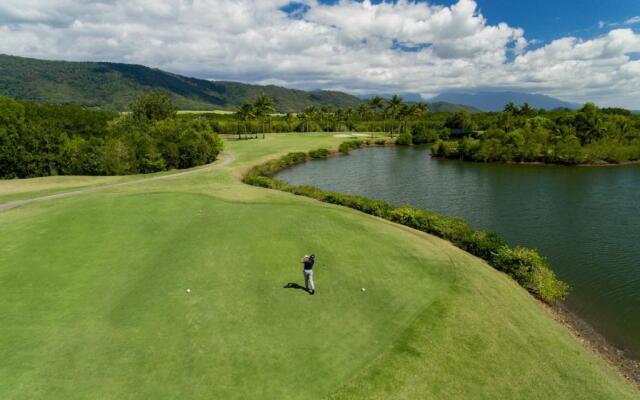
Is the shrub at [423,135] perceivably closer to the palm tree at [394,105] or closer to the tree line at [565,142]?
the palm tree at [394,105]

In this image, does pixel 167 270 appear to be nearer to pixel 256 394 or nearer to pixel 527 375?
pixel 256 394

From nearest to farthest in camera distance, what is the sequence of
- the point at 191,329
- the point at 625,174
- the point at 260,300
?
the point at 191,329 → the point at 260,300 → the point at 625,174

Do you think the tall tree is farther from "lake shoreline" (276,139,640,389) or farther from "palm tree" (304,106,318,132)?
"lake shoreline" (276,139,640,389)

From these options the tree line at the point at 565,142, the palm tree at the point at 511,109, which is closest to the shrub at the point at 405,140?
the palm tree at the point at 511,109

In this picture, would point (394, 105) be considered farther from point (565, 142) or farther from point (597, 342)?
point (597, 342)

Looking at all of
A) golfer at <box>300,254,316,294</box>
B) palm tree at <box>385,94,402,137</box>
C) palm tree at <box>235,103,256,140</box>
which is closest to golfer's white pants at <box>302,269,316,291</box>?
golfer at <box>300,254,316,294</box>

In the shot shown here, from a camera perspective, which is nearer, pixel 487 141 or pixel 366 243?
pixel 366 243

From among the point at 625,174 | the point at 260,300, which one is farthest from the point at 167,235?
the point at 625,174
